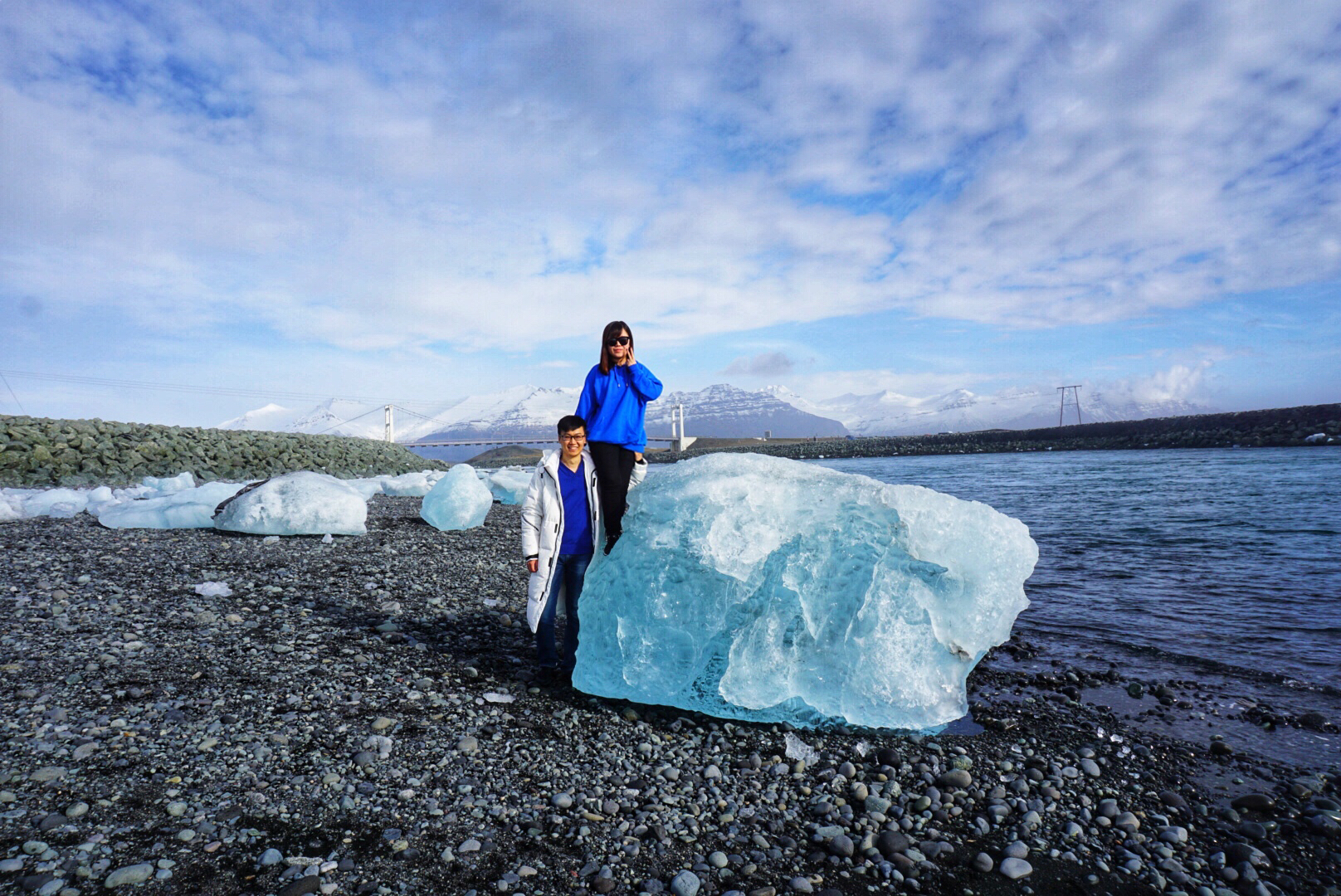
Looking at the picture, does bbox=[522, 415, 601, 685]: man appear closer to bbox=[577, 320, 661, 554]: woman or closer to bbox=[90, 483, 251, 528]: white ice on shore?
bbox=[577, 320, 661, 554]: woman

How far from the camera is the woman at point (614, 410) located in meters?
5.45

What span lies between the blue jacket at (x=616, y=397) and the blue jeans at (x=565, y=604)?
1051 millimetres

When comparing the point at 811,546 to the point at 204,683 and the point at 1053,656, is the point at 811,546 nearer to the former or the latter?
the point at 1053,656

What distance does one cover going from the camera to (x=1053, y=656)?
7.13 meters

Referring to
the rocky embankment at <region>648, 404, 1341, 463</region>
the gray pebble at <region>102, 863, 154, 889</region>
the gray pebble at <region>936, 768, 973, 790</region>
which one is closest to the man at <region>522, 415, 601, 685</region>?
→ the gray pebble at <region>102, 863, 154, 889</region>

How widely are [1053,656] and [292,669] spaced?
24.4 ft

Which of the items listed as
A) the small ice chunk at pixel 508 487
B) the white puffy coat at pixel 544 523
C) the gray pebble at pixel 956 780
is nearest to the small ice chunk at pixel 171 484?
the small ice chunk at pixel 508 487

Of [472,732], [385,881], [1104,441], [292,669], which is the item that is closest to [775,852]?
[385,881]

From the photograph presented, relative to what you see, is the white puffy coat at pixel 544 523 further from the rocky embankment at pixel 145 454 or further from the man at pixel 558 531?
the rocky embankment at pixel 145 454

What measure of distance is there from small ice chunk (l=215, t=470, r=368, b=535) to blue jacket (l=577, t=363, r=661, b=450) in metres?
7.78

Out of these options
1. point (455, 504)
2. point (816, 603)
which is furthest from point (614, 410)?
point (455, 504)

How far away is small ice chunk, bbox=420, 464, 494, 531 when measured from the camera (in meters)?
13.4

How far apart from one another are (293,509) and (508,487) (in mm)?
8248

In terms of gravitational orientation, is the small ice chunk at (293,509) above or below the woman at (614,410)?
below
